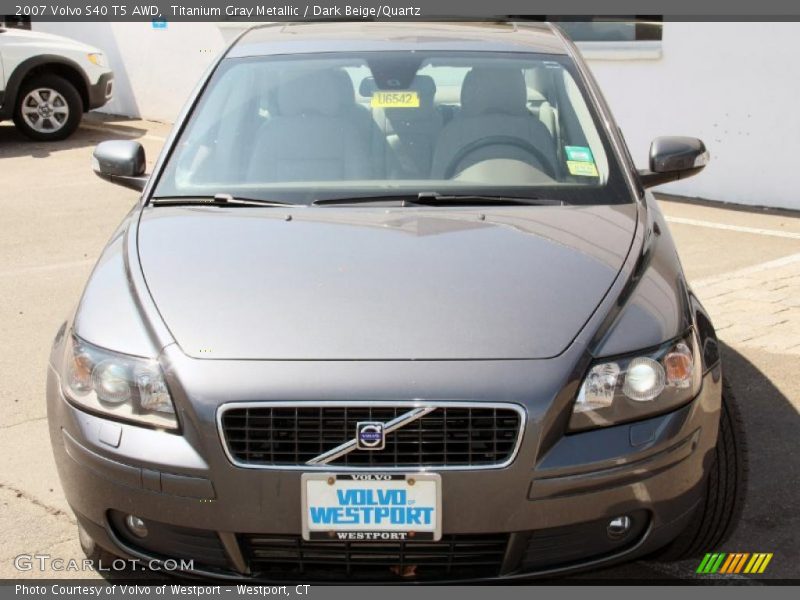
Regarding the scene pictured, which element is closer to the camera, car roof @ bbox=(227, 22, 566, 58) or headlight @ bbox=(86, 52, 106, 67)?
car roof @ bbox=(227, 22, 566, 58)

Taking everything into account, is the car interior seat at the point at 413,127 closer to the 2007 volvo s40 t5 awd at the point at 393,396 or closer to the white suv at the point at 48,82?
the 2007 volvo s40 t5 awd at the point at 393,396

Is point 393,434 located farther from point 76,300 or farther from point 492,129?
point 76,300

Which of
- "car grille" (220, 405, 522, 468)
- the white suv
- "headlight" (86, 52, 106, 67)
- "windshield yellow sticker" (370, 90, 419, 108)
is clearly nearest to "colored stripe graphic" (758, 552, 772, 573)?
"car grille" (220, 405, 522, 468)

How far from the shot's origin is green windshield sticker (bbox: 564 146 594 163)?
14.3ft

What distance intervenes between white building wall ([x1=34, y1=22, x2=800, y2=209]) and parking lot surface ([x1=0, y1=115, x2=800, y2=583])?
0.35 metres

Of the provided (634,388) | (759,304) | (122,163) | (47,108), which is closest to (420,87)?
(122,163)

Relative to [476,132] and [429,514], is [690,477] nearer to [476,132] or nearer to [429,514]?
[429,514]

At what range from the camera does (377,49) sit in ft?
15.5

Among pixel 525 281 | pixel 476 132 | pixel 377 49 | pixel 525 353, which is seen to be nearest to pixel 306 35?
pixel 377 49

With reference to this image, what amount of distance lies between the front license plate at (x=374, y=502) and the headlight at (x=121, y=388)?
424 millimetres

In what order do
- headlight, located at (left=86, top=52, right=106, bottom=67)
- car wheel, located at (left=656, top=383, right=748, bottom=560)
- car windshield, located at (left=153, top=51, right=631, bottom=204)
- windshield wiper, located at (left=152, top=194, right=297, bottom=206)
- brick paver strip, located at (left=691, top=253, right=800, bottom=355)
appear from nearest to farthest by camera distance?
1. car wheel, located at (left=656, top=383, right=748, bottom=560)
2. windshield wiper, located at (left=152, top=194, right=297, bottom=206)
3. car windshield, located at (left=153, top=51, right=631, bottom=204)
4. brick paver strip, located at (left=691, top=253, right=800, bottom=355)
5. headlight, located at (left=86, top=52, right=106, bottom=67)

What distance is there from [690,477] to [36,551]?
208 cm

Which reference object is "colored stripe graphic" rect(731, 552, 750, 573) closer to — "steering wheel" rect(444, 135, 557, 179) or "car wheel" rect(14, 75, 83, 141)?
"steering wheel" rect(444, 135, 557, 179)

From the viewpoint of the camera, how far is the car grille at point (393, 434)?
297cm
